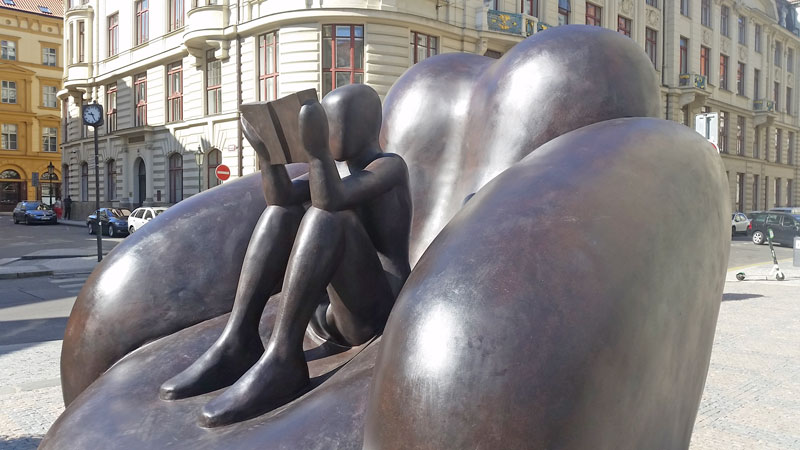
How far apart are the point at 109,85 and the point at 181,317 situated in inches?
1306

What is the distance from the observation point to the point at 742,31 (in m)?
40.1

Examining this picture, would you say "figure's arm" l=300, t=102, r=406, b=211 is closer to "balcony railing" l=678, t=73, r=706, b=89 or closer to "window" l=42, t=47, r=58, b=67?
"balcony railing" l=678, t=73, r=706, b=89

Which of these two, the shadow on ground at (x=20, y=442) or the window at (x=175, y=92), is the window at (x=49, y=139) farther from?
the shadow on ground at (x=20, y=442)

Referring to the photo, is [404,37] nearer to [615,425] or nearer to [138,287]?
[138,287]

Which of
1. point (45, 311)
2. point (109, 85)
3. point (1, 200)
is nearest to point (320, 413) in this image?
point (45, 311)

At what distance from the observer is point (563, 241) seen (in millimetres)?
1730

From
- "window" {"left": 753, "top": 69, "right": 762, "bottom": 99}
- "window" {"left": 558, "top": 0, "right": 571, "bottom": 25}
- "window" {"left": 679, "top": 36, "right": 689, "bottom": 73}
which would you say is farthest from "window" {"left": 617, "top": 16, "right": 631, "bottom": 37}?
"window" {"left": 753, "top": 69, "right": 762, "bottom": 99}

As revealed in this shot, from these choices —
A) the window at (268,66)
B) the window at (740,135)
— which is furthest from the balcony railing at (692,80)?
the window at (268,66)

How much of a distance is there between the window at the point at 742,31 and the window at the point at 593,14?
14766mm

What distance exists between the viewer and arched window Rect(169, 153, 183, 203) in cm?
2786

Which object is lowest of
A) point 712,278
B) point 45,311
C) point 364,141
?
point 45,311

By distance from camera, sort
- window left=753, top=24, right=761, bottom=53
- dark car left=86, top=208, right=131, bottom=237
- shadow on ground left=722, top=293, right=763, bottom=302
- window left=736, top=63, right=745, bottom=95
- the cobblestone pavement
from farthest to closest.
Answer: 1. window left=753, top=24, right=761, bottom=53
2. window left=736, top=63, right=745, bottom=95
3. dark car left=86, top=208, right=131, bottom=237
4. shadow on ground left=722, top=293, right=763, bottom=302
5. the cobblestone pavement

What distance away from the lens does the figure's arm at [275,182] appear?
7.81 feet

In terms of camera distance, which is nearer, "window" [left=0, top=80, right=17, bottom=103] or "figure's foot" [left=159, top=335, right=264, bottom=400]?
"figure's foot" [left=159, top=335, right=264, bottom=400]
